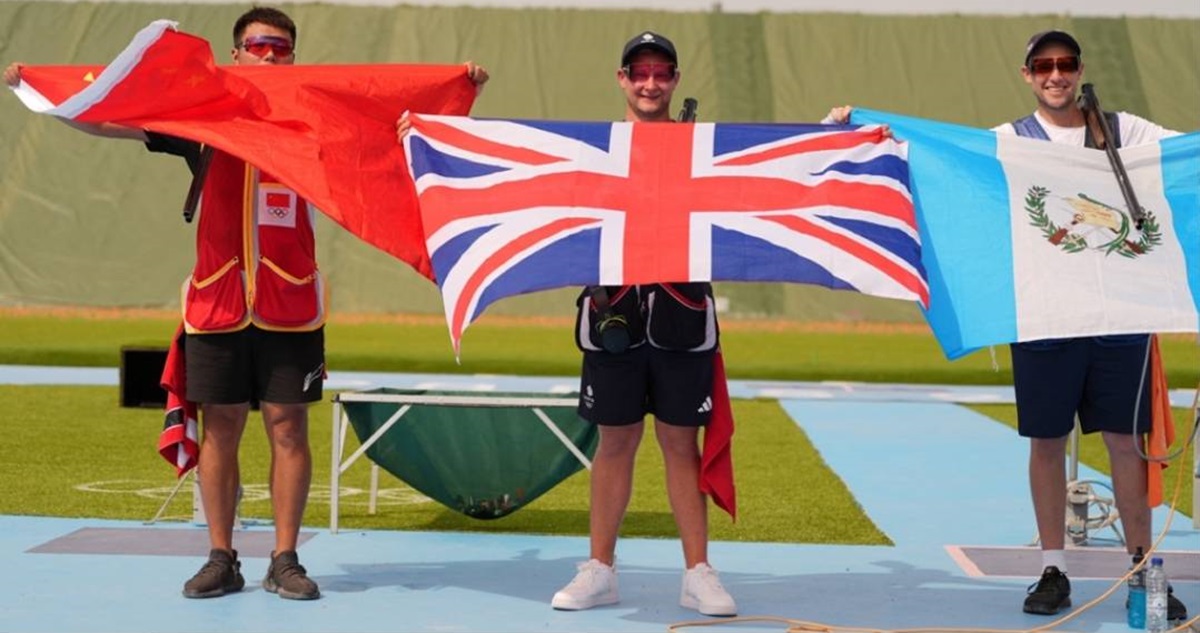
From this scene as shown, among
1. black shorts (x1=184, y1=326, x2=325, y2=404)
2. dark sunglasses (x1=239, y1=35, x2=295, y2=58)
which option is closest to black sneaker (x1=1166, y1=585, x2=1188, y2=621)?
black shorts (x1=184, y1=326, x2=325, y2=404)

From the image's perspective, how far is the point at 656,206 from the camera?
593cm

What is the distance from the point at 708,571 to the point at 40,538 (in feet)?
9.30

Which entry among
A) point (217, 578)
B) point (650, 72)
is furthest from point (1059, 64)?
point (217, 578)

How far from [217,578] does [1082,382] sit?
302 centimetres

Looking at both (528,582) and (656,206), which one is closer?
(656,206)

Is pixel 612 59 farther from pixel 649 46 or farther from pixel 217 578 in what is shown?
pixel 217 578

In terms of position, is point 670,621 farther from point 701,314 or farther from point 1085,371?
point 1085,371

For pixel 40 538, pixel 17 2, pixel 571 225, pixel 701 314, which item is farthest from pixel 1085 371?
pixel 17 2

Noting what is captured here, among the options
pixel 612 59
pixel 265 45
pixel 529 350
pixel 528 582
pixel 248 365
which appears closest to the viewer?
pixel 248 365

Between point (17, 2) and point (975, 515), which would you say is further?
point (17, 2)

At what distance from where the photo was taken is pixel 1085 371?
6.12m

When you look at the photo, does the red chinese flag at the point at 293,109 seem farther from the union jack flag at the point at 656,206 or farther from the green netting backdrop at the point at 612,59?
the green netting backdrop at the point at 612,59

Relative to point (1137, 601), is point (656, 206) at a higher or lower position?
higher

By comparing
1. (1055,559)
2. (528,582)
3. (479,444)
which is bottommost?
(528,582)
